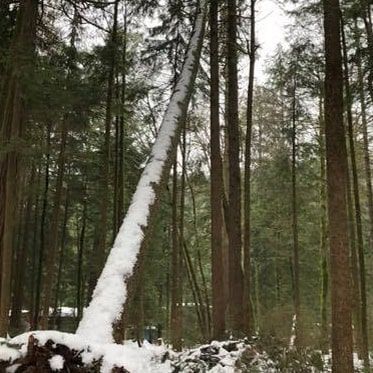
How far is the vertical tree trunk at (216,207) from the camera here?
A: 1052 cm

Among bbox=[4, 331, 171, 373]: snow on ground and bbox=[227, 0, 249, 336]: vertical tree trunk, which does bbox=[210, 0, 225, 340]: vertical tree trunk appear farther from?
bbox=[4, 331, 171, 373]: snow on ground

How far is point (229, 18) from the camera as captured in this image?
40.9 feet

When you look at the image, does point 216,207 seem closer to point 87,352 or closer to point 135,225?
point 135,225

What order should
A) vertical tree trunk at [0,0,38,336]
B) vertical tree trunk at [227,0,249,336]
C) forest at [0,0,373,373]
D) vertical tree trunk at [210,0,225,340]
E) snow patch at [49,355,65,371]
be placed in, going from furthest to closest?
vertical tree trunk at [210,0,225,340] → vertical tree trunk at [227,0,249,336] → vertical tree trunk at [0,0,38,336] → forest at [0,0,373,373] → snow patch at [49,355,65,371]

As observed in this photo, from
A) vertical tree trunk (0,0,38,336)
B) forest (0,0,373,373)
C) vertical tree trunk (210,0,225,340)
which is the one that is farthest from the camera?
vertical tree trunk (210,0,225,340)

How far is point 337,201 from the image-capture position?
7.14 meters

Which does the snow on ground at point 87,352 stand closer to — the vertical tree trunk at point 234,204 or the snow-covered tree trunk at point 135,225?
the snow-covered tree trunk at point 135,225

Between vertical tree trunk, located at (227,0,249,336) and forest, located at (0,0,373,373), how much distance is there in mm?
37

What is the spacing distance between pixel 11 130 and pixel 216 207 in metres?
4.86

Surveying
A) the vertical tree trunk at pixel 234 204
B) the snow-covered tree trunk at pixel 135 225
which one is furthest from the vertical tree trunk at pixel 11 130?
the vertical tree trunk at pixel 234 204

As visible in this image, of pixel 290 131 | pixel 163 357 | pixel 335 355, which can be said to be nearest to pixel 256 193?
pixel 290 131

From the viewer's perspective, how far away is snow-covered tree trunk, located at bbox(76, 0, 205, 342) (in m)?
4.97

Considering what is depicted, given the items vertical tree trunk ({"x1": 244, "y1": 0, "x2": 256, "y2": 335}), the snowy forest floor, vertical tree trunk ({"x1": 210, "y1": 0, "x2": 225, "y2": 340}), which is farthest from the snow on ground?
vertical tree trunk ({"x1": 244, "y1": 0, "x2": 256, "y2": 335})

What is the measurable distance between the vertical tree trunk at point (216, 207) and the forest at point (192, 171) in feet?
0.12
